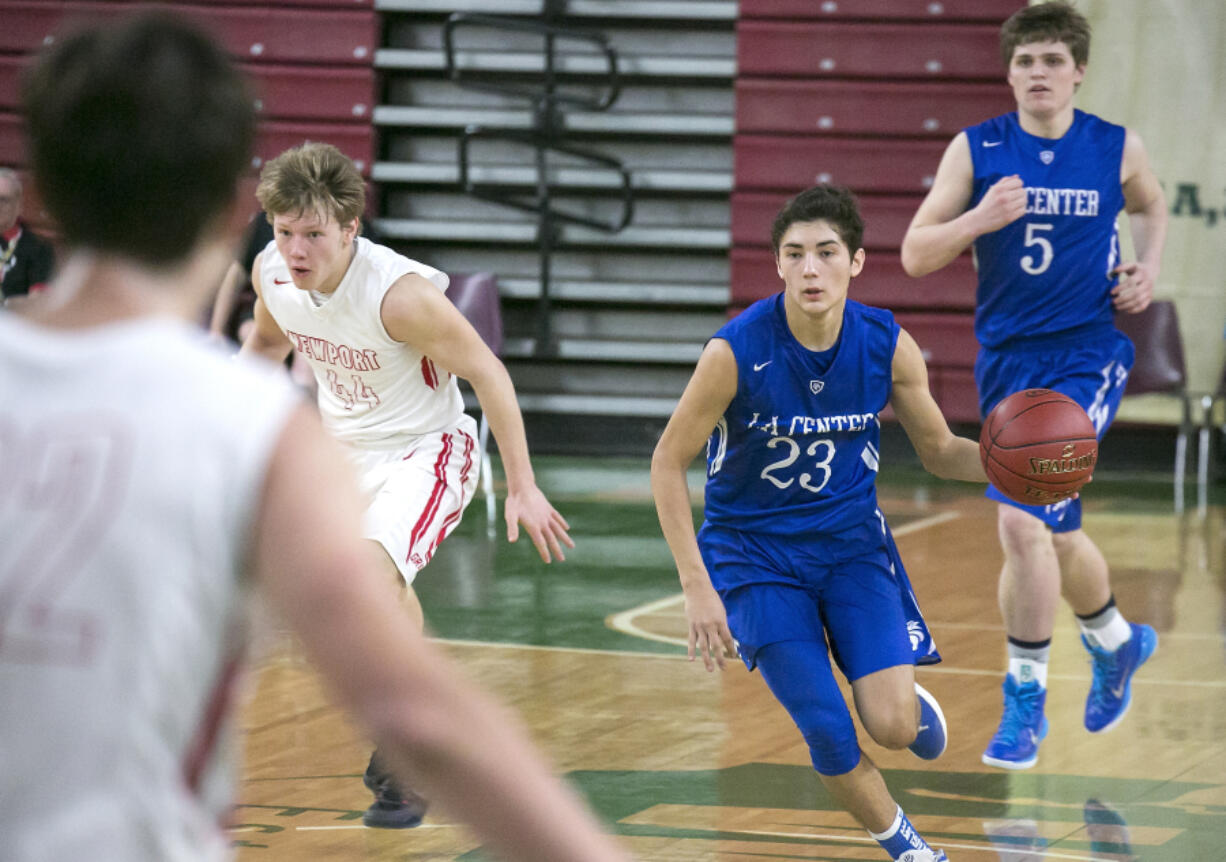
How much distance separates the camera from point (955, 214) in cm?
455

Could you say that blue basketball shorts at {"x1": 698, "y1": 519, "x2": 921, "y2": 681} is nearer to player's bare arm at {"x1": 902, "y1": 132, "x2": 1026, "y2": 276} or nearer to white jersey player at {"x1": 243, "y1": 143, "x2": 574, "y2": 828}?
white jersey player at {"x1": 243, "y1": 143, "x2": 574, "y2": 828}

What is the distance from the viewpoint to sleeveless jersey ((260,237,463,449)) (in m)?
3.96

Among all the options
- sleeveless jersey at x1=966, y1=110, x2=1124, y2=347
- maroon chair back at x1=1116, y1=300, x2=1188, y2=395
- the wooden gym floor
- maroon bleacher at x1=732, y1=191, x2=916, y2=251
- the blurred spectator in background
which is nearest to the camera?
the wooden gym floor

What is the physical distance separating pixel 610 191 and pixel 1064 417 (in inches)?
302

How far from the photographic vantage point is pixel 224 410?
1.04 meters

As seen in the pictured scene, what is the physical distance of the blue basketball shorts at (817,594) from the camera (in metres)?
3.40

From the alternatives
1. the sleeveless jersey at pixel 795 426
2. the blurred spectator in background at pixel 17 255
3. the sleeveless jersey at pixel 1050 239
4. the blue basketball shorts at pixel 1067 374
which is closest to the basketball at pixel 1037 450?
the sleeveless jersey at pixel 795 426

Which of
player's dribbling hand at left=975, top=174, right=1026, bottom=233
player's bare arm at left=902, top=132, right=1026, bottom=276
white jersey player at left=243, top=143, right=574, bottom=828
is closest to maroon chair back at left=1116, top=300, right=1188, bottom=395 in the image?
player's bare arm at left=902, top=132, right=1026, bottom=276

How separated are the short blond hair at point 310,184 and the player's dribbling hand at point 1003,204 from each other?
158 cm

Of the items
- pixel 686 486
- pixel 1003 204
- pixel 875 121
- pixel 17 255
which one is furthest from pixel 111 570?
pixel 875 121

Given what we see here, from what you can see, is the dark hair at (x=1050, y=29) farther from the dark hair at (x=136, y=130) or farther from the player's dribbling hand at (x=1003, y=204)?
the dark hair at (x=136, y=130)

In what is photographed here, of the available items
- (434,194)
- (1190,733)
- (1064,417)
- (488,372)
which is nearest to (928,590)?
(1190,733)

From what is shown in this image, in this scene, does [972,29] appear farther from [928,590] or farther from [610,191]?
[928,590]

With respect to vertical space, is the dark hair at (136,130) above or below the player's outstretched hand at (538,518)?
above
